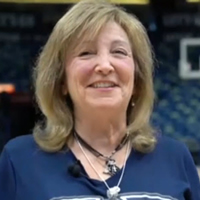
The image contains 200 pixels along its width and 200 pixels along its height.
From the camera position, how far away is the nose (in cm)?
271

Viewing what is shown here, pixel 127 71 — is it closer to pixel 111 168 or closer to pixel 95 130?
pixel 95 130

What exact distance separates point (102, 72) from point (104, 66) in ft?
0.07

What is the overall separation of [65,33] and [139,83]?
1.24 ft

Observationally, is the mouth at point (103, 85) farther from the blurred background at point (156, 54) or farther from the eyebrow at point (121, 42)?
the blurred background at point (156, 54)

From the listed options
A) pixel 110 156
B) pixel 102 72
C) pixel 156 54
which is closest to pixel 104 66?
pixel 102 72

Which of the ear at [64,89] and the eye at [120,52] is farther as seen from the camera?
the ear at [64,89]

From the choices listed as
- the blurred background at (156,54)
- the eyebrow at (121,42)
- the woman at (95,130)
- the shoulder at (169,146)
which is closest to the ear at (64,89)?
the woman at (95,130)

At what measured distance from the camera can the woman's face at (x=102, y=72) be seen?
2729mm

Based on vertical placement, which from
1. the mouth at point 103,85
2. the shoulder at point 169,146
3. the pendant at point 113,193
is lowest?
the pendant at point 113,193

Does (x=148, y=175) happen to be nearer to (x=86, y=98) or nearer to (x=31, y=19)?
(x=86, y=98)

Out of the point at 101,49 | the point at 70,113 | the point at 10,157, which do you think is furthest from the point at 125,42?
the point at 10,157

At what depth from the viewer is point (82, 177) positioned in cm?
275

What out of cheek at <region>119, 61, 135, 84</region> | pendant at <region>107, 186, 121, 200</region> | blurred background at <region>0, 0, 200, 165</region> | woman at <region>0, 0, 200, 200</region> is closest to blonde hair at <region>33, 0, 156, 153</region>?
woman at <region>0, 0, 200, 200</region>

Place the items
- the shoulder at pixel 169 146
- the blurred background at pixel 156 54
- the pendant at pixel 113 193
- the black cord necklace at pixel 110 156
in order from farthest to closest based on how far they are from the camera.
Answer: the blurred background at pixel 156 54 < the shoulder at pixel 169 146 < the black cord necklace at pixel 110 156 < the pendant at pixel 113 193
